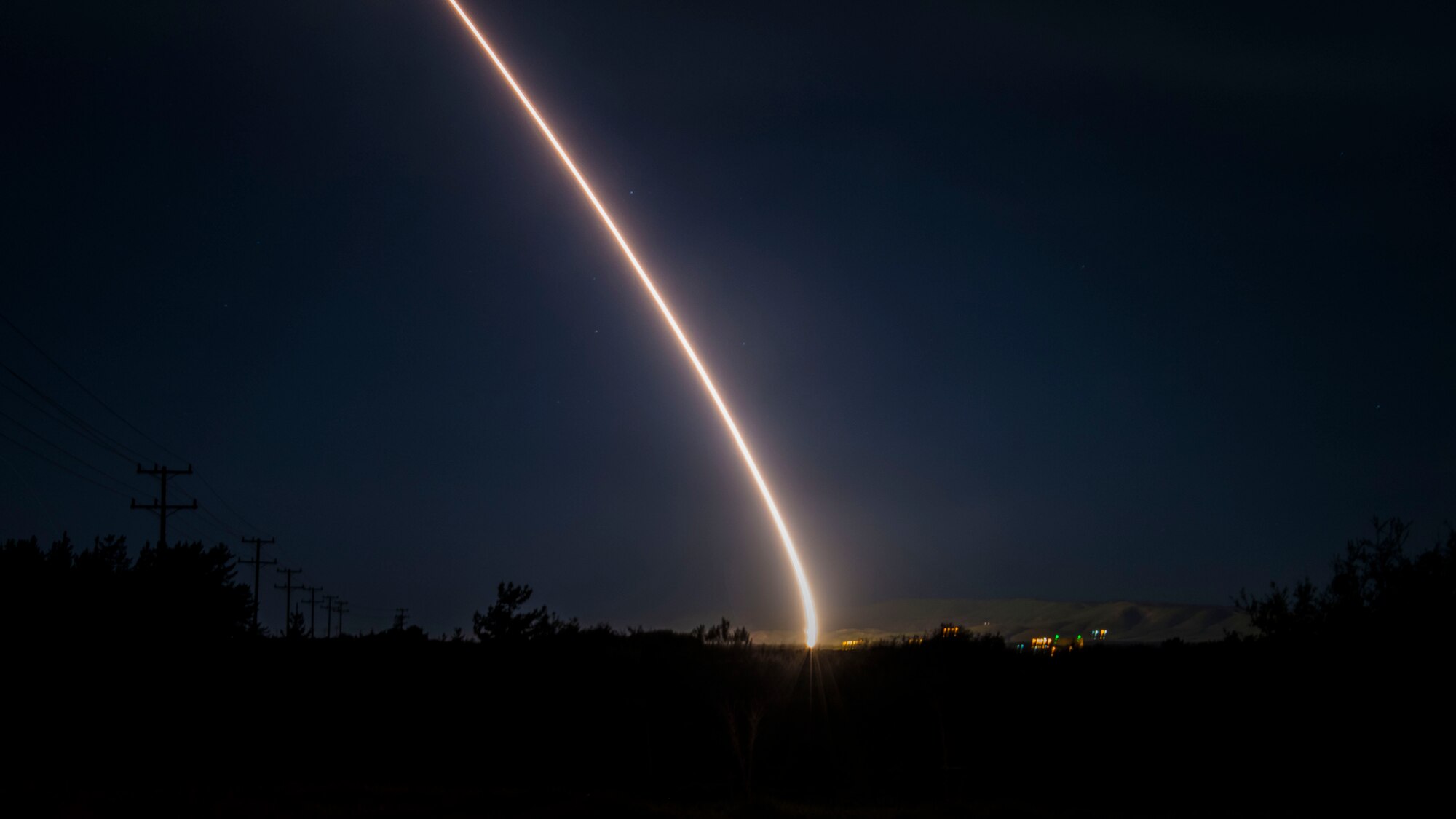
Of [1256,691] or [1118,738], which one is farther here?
[1118,738]

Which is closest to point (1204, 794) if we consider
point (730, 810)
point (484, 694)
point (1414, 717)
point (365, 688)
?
point (1414, 717)

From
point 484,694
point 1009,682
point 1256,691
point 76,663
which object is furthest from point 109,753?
point 1256,691

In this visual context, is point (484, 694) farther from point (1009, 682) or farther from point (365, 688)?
point (1009, 682)

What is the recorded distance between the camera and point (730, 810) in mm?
21500

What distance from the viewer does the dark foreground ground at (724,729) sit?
21.8 meters

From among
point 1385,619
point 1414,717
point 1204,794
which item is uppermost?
point 1385,619

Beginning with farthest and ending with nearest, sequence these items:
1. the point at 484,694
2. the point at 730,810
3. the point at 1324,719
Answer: the point at 484,694 < the point at 1324,719 < the point at 730,810

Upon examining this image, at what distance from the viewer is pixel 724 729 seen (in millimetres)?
29312

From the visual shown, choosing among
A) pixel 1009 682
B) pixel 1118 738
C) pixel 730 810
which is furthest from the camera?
pixel 1009 682

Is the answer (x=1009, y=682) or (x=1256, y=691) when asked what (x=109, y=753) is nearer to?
(x=1009, y=682)

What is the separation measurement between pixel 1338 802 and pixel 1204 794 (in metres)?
2.64

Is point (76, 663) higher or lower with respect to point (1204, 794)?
higher

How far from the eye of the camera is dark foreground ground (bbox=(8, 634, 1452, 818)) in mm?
21828

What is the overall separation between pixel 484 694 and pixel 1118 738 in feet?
Answer: 52.2
